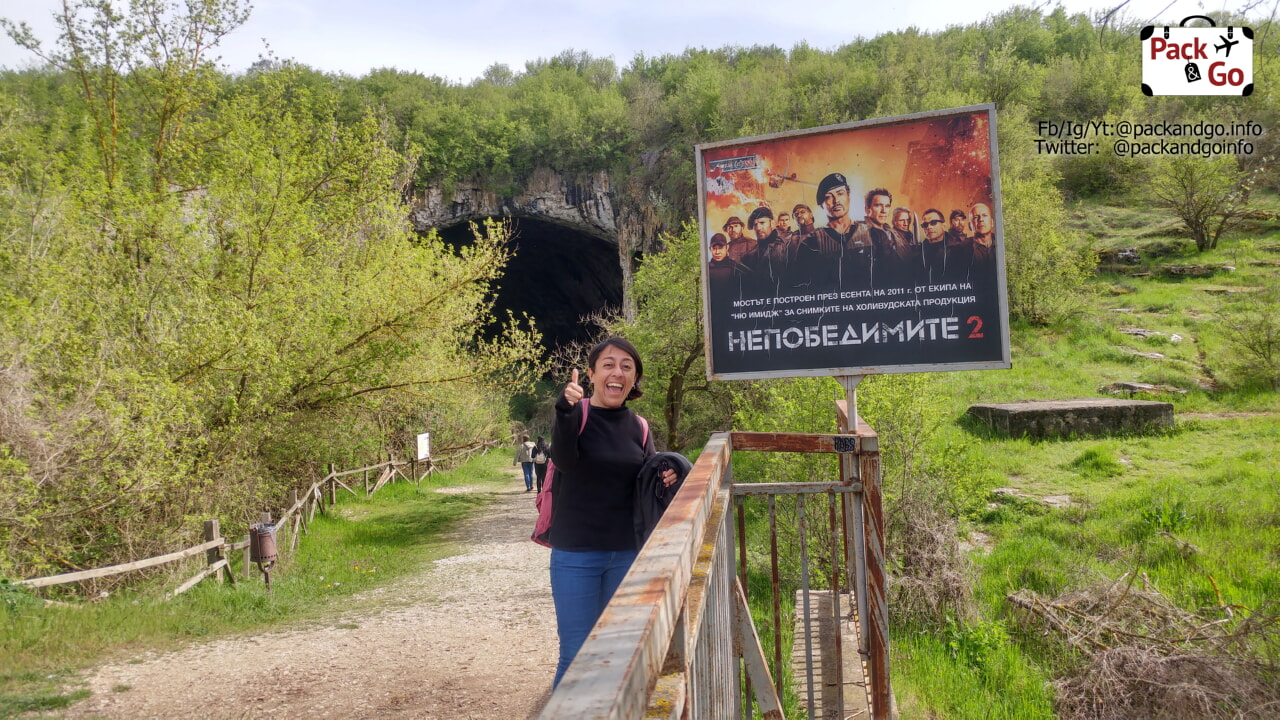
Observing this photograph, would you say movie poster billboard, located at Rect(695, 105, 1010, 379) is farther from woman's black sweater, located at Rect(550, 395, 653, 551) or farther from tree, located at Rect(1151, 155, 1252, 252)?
tree, located at Rect(1151, 155, 1252, 252)

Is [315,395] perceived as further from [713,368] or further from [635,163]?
[635,163]

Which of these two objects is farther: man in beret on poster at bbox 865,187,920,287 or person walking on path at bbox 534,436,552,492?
person walking on path at bbox 534,436,552,492

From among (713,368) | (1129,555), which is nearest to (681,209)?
(1129,555)

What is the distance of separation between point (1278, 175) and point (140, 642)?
35251 mm

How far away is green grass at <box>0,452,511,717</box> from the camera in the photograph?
548cm

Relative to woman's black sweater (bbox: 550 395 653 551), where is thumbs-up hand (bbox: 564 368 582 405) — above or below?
above

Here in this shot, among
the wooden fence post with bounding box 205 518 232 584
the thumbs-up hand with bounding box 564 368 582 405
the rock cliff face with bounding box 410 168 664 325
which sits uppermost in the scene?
the rock cliff face with bounding box 410 168 664 325

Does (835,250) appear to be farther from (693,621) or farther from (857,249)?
(693,621)

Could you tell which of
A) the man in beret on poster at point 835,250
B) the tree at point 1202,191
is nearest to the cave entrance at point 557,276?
the tree at point 1202,191

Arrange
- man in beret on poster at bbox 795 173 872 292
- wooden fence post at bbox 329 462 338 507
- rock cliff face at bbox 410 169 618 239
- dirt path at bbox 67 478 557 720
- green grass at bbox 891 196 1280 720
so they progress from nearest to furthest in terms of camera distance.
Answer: man in beret on poster at bbox 795 173 872 292, dirt path at bbox 67 478 557 720, green grass at bbox 891 196 1280 720, wooden fence post at bbox 329 462 338 507, rock cliff face at bbox 410 169 618 239

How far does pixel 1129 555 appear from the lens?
23.9 feet

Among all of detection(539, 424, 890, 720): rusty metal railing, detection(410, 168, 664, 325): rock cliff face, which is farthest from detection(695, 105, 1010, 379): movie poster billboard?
detection(410, 168, 664, 325): rock cliff face

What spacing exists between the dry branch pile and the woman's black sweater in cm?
376

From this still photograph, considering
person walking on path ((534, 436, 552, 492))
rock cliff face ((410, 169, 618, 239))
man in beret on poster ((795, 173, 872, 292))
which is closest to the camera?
man in beret on poster ((795, 173, 872, 292))
